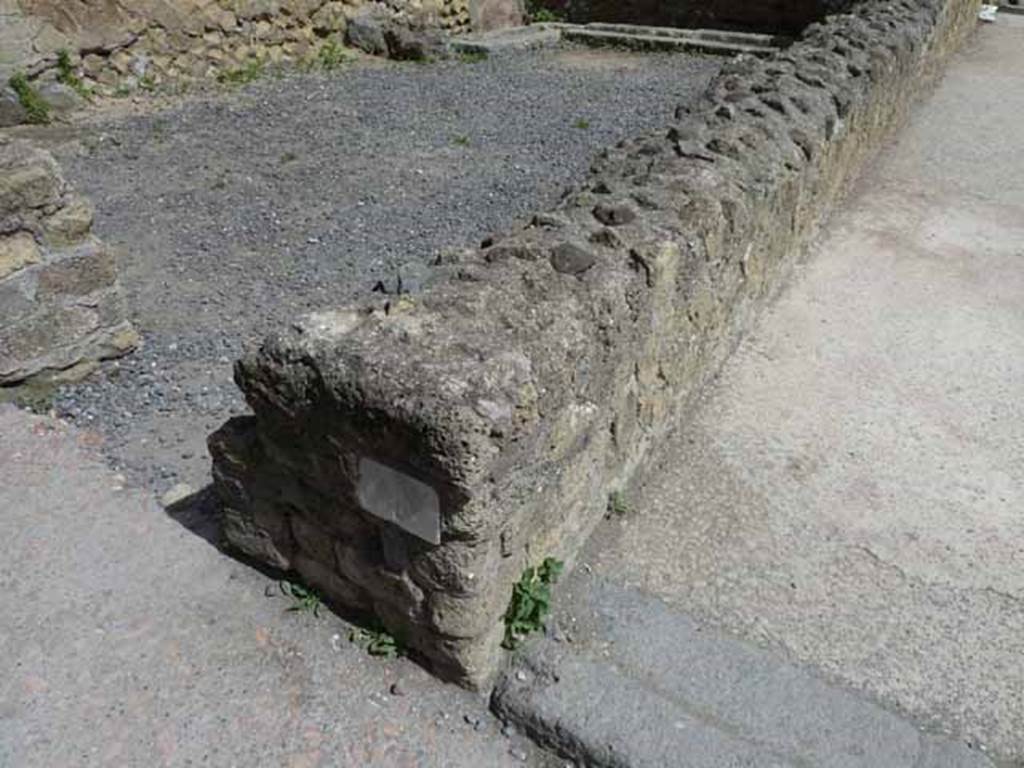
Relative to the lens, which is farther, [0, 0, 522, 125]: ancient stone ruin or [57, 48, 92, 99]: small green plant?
[57, 48, 92, 99]: small green plant

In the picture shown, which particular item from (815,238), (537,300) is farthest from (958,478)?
(815,238)

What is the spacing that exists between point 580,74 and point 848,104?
421 centimetres

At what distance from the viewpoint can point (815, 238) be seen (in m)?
4.79

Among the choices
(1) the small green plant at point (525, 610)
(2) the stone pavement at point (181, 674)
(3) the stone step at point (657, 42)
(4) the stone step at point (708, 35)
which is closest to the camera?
(2) the stone pavement at point (181, 674)

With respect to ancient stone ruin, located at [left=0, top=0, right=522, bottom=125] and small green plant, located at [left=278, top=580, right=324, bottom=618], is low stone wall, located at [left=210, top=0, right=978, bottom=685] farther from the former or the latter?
ancient stone ruin, located at [left=0, top=0, right=522, bottom=125]

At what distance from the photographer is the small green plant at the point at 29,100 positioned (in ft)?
21.9

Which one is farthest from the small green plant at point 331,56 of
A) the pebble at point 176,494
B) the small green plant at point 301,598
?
the small green plant at point 301,598

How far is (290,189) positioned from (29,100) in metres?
2.64

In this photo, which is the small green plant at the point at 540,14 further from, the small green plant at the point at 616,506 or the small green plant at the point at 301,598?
the small green plant at the point at 301,598

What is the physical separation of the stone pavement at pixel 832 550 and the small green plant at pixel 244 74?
18.5ft

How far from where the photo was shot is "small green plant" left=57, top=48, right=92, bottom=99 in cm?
713

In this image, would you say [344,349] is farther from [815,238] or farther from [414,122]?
[414,122]

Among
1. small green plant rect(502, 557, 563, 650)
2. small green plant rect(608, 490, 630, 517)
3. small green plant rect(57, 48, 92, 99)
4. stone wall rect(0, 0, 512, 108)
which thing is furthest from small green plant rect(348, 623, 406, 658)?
small green plant rect(57, 48, 92, 99)

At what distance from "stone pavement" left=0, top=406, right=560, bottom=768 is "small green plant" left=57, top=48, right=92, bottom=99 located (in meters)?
5.48
